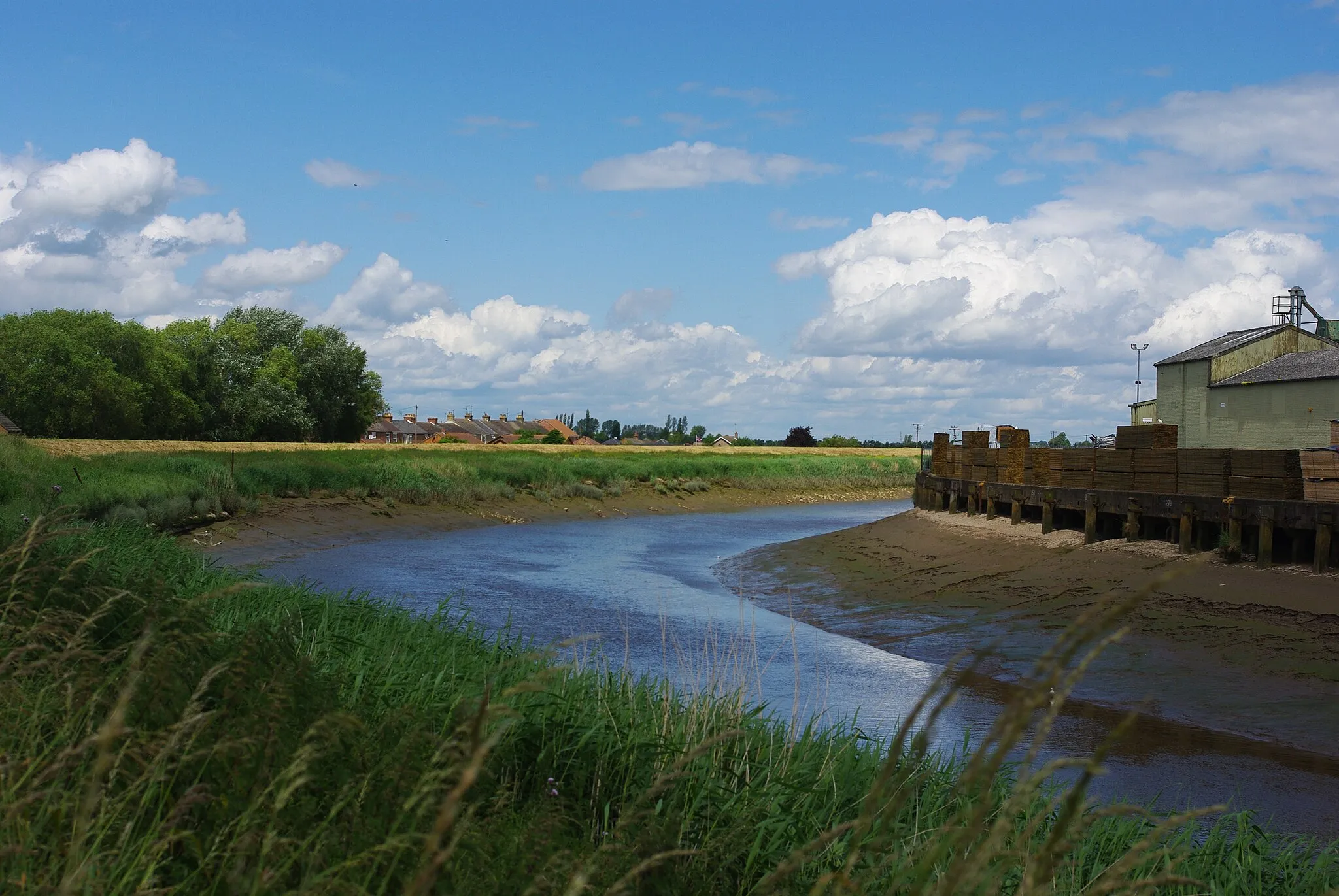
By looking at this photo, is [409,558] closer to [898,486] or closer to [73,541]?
[73,541]

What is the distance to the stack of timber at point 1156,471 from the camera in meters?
20.0

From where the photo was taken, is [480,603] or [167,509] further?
[167,509]

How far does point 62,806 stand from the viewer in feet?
9.70

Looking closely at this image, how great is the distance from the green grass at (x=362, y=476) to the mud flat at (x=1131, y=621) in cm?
1105

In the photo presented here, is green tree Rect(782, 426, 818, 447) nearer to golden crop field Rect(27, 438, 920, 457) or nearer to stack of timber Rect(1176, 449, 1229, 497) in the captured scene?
golden crop field Rect(27, 438, 920, 457)

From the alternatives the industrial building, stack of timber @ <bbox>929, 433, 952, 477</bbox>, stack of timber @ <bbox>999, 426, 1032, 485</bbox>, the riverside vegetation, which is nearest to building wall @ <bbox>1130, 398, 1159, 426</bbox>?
the industrial building

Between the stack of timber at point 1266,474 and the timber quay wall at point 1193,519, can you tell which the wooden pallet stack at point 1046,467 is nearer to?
the timber quay wall at point 1193,519

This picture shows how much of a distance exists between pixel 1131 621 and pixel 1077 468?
30.5ft

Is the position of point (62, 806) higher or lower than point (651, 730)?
higher

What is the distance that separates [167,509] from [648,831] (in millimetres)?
24266

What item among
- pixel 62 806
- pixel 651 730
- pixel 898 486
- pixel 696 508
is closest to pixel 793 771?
pixel 651 730

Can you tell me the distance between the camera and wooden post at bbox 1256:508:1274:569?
16984 mm

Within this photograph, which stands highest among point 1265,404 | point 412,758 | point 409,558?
point 1265,404

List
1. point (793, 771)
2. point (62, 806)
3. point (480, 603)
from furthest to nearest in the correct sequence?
1. point (480, 603)
2. point (793, 771)
3. point (62, 806)
